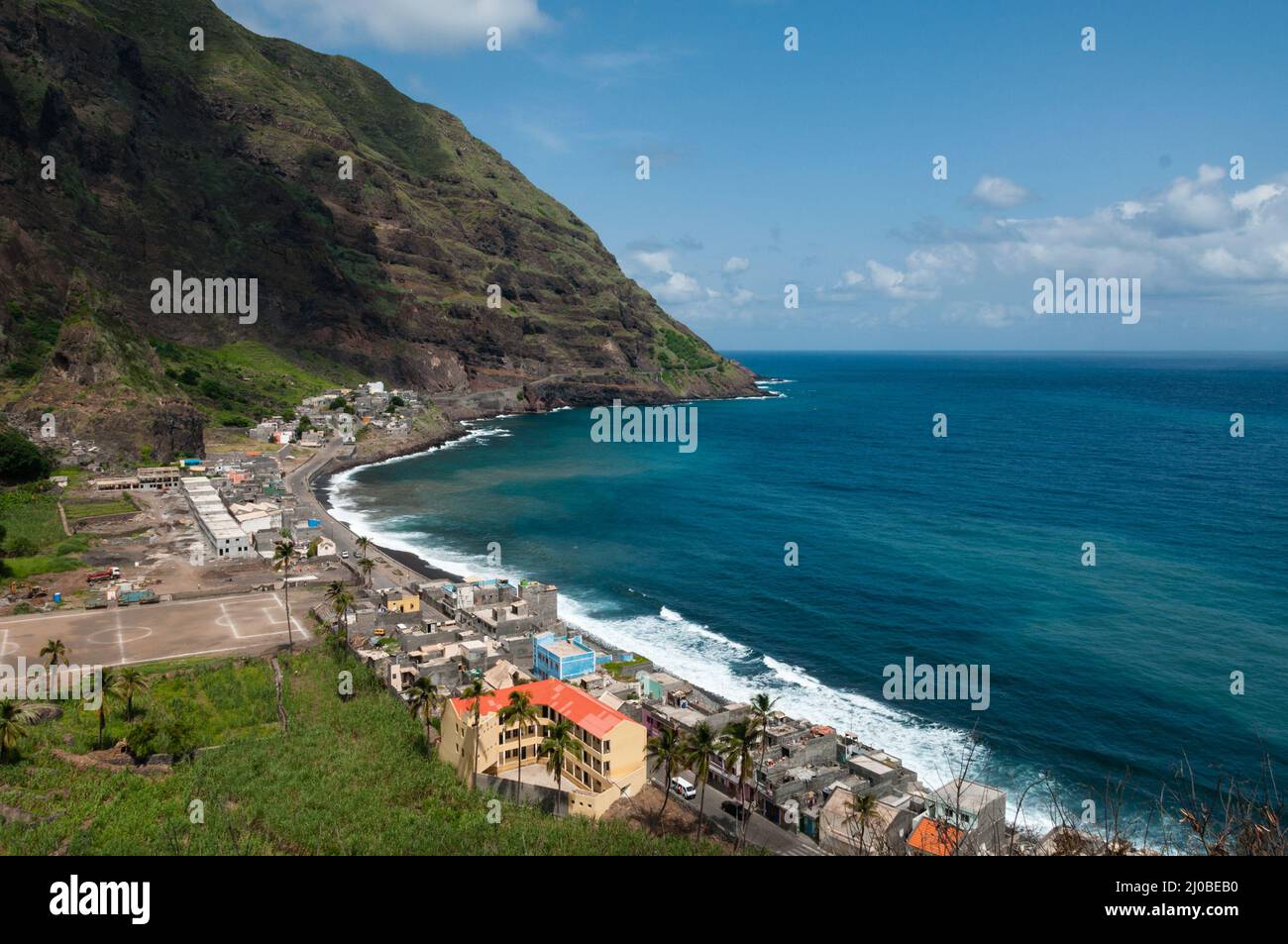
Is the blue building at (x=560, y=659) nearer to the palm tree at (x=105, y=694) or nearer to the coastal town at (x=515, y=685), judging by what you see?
the coastal town at (x=515, y=685)

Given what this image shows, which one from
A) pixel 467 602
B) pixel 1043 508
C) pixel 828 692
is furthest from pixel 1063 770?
pixel 1043 508

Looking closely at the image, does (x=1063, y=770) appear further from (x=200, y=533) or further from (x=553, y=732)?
(x=200, y=533)

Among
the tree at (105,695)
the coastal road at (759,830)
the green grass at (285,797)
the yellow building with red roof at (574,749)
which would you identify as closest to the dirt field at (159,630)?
the tree at (105,695)

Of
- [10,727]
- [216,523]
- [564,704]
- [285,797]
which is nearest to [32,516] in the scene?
[216,523]

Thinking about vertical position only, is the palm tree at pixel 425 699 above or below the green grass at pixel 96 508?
below

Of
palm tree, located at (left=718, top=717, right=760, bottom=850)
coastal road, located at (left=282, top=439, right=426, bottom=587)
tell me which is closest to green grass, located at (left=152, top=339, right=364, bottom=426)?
coastal road, located at (left=282, top=439, right=426, bottom=587)

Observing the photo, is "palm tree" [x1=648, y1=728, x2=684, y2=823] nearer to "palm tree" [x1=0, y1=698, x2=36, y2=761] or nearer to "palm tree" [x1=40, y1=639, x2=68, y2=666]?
"palm tree" [x1=0, y1=698, x2=36, y2=761]

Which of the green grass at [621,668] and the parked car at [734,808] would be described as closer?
the parked car at [734,808]
